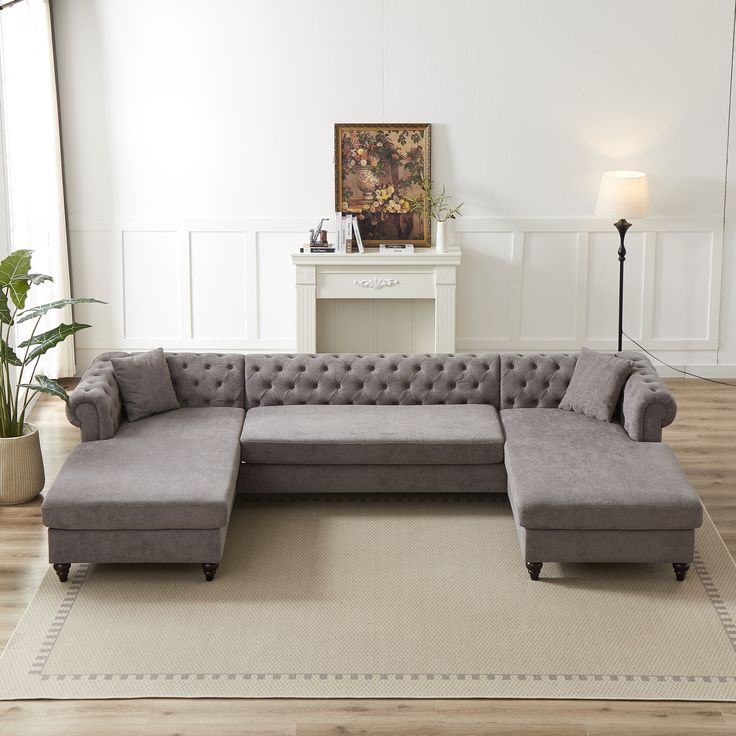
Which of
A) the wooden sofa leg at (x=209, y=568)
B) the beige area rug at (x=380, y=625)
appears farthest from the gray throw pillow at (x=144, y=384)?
the wooden sofa leg at (x=209, y=568)

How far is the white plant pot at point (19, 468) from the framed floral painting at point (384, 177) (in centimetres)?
318

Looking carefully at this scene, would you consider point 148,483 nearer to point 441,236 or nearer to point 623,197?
point 441,236

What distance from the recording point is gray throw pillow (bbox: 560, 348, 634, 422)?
522cm

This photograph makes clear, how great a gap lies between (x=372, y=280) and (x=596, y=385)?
7.58 ft

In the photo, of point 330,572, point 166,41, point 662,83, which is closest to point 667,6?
point 662,83

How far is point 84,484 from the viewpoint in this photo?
439 cm

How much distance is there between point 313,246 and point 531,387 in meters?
2.30

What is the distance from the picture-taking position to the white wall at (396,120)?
24.1ft

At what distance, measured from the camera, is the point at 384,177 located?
24.7 ft

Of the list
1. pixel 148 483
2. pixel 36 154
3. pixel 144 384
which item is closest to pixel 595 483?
pixel 148 483

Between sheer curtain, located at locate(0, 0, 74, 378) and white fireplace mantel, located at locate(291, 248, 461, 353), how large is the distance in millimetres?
A: 1728

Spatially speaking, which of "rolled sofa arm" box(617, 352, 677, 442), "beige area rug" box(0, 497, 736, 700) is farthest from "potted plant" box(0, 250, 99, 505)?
"rolled sofa arm" box(617, 352, 677, 442)

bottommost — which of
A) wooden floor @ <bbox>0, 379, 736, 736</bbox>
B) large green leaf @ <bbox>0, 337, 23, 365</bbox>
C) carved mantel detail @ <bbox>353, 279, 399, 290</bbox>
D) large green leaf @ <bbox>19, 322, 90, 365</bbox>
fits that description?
wooden floor @ <bbox>0, 379, 736, 736</bbox>

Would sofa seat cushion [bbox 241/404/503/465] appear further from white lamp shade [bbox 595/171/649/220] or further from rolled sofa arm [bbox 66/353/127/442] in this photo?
white lamp shade [bbox 595/171/649/220]
